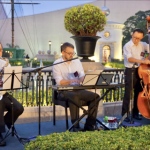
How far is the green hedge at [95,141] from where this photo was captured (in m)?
2.44

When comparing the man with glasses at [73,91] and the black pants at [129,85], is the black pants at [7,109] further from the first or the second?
the black pants at [129,85]

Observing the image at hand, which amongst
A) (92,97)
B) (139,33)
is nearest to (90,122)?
(92,97)

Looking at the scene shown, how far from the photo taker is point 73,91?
4590 mm

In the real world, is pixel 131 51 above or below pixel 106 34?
below

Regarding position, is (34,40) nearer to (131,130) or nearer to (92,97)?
(92,97)

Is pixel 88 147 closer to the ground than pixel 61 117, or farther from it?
farther from it

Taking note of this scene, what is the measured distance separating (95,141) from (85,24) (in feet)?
10.6

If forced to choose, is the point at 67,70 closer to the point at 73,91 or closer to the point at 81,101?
the point at 73,91

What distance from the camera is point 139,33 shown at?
16.8 feet

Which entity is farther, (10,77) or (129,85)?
(129,85)

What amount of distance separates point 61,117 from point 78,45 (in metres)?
1.22

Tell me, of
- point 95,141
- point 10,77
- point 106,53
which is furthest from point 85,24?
Result: point 106,53

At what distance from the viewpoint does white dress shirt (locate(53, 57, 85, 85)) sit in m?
4.63

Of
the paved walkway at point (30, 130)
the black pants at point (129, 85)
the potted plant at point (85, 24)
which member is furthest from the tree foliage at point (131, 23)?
the paved walkway at point (30, 130)
